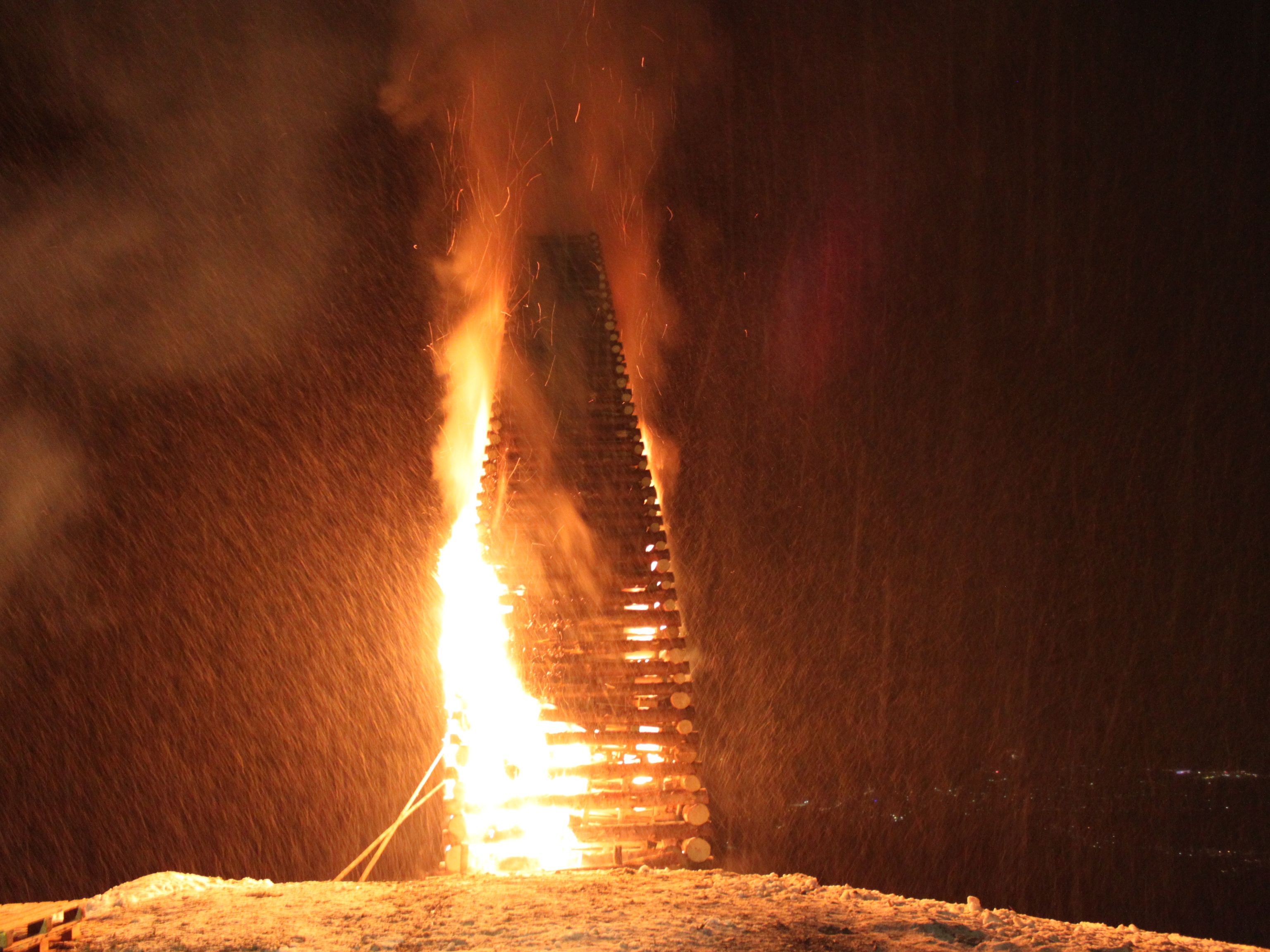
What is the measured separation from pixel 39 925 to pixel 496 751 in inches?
145

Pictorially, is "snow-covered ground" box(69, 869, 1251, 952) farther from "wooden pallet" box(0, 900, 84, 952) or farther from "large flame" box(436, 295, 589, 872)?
"large flame" box(436, 295, 589, 872)

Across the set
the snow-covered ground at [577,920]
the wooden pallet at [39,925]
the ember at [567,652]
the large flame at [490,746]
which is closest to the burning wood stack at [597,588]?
the ember at [567,652]

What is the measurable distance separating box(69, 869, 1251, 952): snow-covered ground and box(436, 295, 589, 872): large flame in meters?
1.35

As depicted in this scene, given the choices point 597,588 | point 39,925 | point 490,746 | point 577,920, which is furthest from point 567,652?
point 39,925

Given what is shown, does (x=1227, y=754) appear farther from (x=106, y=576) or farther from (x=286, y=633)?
(x=106, y=576)

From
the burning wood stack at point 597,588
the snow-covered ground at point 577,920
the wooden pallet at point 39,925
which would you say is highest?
the burning wood stack at point 597,588

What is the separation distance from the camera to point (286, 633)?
22.3m

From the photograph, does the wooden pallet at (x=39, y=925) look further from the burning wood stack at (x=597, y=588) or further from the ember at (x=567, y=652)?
the burning wood stack at (x=597, y=588)

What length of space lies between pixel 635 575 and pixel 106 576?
61.9 ft

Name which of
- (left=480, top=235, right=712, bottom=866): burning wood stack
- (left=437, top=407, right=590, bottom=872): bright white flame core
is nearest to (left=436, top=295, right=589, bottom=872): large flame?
(left=437, top=407, right=590, bottom=872): bright white flame core

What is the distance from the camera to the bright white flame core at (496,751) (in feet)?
24.8

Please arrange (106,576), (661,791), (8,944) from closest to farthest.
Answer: (8,944), (661,791), (106,576)

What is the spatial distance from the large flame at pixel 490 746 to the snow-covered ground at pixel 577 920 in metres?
1.35

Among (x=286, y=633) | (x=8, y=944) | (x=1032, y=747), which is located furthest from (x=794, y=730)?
(x=8, y=944)
